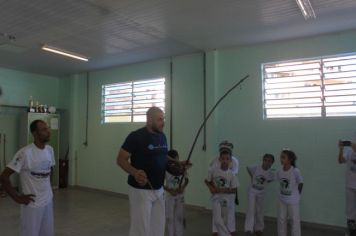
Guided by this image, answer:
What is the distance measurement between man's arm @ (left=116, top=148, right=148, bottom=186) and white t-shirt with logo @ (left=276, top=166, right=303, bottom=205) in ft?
6.84

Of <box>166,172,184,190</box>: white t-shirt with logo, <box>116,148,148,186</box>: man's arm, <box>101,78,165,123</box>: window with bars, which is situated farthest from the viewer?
<box>101,78,165,123</box>: window with bars

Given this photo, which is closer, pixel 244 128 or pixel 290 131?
pixel 290 131

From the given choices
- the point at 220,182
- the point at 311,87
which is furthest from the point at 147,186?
the point at 311,87

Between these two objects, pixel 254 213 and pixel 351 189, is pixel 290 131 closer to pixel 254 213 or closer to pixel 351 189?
pixel 351 189

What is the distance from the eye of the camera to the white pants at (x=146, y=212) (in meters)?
2.50

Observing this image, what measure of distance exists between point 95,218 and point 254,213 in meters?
2.53

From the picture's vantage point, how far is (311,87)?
4.75 meters

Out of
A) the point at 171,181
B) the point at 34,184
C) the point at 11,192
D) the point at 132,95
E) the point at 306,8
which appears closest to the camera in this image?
the point at 11,192

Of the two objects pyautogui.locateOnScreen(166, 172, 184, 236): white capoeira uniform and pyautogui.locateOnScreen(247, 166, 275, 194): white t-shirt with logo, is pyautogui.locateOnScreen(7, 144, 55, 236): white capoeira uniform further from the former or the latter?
pyautogui.locateOnScreen(247, 166, 275, 194): white t-shirt with logo

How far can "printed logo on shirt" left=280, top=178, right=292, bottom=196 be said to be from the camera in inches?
149

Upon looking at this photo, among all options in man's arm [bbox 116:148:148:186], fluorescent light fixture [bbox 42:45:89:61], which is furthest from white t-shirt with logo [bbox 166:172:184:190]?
fluorescent light fixture [bbox 42:45:89:61]

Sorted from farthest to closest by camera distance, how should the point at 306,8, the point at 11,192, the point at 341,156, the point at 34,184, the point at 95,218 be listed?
the point at 95,218 → the point at 341,156 → the point at 306,8 → the point at 34,184 → the point at 11,192

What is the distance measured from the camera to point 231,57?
17.9 ft

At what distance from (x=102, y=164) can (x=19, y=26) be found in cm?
370
